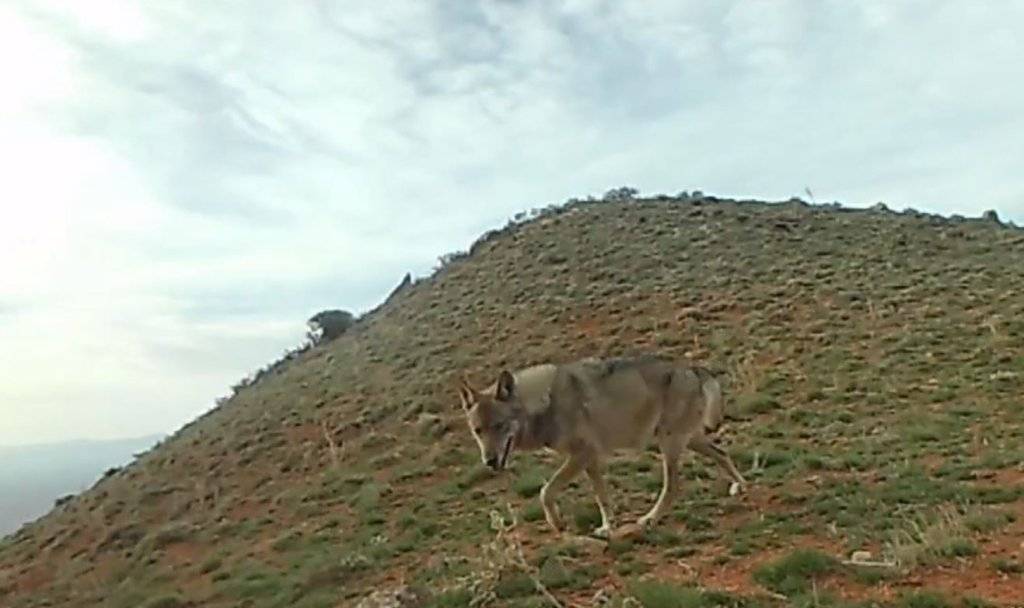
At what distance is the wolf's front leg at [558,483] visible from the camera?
382 inches

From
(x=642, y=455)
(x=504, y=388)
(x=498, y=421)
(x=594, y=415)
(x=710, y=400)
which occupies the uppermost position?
(x=504, y=388)

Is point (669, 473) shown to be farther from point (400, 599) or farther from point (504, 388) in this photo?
point (400, 599)

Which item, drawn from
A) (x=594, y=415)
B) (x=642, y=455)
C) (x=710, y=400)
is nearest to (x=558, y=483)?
(x=594, y=415)

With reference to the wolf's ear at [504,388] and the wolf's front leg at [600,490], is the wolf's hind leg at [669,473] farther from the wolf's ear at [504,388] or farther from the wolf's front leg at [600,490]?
the wolf's ear at [504,388]

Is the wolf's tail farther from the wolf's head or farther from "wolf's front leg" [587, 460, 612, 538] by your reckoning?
the wolf's head

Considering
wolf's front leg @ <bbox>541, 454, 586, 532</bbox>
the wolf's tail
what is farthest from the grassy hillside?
the wolf's tail

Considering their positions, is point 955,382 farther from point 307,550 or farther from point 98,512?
point 98,512

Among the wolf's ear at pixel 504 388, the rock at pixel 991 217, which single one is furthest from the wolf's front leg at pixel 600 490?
the rock at pixel 991 217

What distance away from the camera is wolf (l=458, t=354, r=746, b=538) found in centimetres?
955

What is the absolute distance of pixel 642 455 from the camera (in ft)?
45.9

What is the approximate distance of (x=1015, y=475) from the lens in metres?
10.3

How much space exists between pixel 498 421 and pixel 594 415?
3.13ft

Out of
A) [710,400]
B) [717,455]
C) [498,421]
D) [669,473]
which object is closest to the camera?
[498,421]

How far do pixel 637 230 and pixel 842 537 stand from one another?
1183 inches
